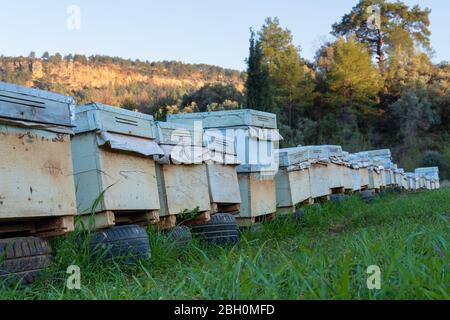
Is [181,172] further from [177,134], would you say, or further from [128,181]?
[128,181]

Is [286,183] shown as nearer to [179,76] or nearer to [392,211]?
[392,211]

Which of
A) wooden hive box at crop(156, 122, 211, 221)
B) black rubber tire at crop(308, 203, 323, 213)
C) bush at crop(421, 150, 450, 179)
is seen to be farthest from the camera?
bush at crop(421, 150, 450, 179)

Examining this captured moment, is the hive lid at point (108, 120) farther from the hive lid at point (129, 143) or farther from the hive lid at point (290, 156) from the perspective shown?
the hive lid at point (290, 156)

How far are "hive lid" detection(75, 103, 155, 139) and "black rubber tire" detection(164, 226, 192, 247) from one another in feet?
2.60

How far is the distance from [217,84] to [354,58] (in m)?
9.42

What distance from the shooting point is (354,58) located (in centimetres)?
2922

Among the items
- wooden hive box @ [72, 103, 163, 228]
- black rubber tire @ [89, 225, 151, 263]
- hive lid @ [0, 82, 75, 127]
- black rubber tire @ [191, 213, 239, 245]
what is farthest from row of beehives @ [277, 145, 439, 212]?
hive lid @ [0, 82, 75, 127]

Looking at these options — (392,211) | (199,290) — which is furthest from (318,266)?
(392,211)

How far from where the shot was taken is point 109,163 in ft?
11.7

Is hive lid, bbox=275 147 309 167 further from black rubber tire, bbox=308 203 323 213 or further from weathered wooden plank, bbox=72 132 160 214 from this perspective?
weathered wooden plank, bbox=72 132 160 214

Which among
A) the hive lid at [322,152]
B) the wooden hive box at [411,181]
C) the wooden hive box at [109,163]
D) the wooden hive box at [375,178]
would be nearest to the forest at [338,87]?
the wooden hive box at [411,181]

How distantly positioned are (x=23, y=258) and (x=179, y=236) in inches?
57.4

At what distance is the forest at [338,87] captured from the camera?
23.8 meters

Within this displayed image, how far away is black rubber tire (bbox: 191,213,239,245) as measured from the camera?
15.1 feet
